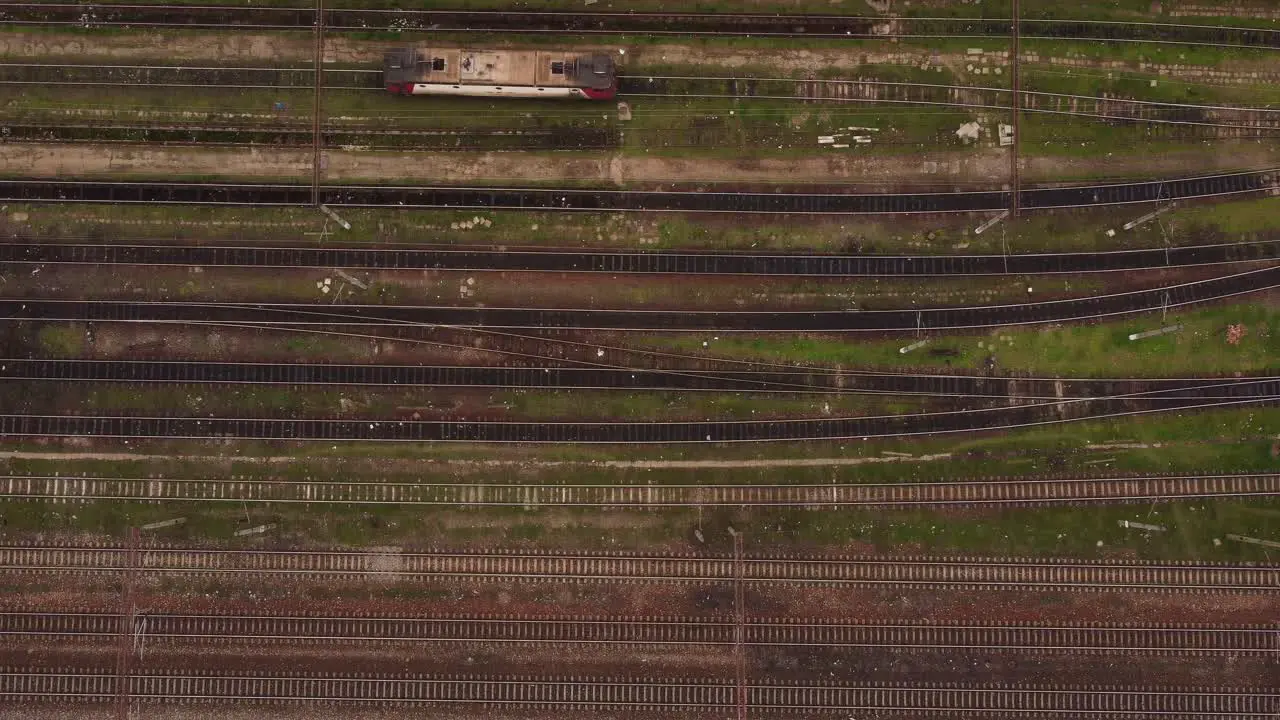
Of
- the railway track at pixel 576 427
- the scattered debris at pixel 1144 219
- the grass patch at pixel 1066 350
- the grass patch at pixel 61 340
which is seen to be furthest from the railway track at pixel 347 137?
the scattered debris at pixel 1144 219

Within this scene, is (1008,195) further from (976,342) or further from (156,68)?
(156,68)

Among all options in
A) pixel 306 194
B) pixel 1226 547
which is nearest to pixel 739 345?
Answer: pixel 306 194

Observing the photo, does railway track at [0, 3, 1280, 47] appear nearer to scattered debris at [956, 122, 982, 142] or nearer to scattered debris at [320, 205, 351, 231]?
Answer: scattered debris at [956, 122, 982, 142]

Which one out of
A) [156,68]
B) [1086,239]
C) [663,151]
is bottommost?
[1086,239]

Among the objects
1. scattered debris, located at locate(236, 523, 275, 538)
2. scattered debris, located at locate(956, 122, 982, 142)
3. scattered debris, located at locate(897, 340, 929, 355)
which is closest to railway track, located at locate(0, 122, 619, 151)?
scattered debris, located at locate(956, 122, 982, 142)

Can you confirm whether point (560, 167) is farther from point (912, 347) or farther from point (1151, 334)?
point (1151, 334)

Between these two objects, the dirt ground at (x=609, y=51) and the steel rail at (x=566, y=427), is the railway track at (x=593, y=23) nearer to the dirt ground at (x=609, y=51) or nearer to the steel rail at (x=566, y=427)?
the dirt ground at (x=609, y=51)
